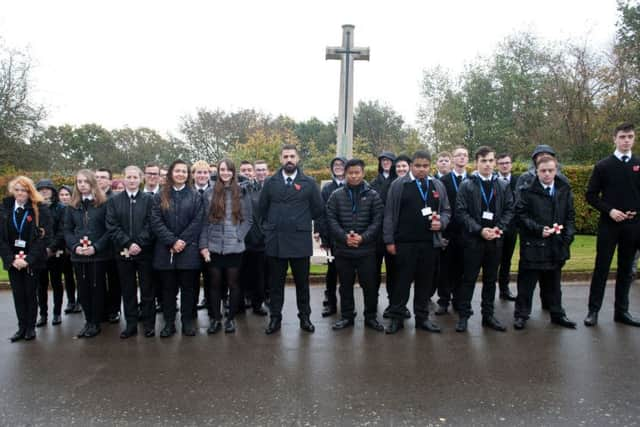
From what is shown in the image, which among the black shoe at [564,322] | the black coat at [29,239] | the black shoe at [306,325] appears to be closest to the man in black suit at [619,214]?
the black shoe at [564,322]

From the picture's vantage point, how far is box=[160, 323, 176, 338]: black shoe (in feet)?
17.4

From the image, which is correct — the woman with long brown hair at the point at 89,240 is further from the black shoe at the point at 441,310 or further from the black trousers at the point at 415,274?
the black shoe at the point at 441,310

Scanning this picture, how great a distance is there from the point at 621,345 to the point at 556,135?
20726 millimetres

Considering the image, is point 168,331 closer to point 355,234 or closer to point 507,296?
point 355,234

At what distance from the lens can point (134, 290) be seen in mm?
5484

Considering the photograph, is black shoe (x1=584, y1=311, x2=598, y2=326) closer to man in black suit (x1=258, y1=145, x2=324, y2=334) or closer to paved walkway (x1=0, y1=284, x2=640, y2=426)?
paved walkway (x1=0, y1=284, x2=640, y2=426)

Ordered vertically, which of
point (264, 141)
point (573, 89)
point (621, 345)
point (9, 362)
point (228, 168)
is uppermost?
point (573, 89)

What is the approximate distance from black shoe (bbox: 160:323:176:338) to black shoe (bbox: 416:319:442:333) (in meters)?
2.92

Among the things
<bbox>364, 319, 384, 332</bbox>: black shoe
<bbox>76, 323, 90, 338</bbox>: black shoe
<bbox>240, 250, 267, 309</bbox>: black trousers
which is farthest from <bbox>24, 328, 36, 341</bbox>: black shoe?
<bbox>364, 319, 384, 332</bbox>: black shoe

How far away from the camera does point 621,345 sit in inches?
187

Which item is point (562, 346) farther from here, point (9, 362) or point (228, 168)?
point (9, 362)

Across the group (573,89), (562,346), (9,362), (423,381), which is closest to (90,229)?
(9,362)

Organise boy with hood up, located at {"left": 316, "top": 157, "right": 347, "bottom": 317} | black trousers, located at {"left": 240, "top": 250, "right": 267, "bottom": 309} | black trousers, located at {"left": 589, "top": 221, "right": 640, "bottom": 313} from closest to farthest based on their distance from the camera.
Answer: black trousers, located at {"left": 589, "top": 221, "right": 640, "bottom": 313}, boy with hood up, located at {"left": 316, "top": 157, "right": 347, "bottom": 317}, black trousers, located at {"left": 240, "top": 250, "right": 267, "bottom": 309}

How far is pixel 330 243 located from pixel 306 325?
1.18m
